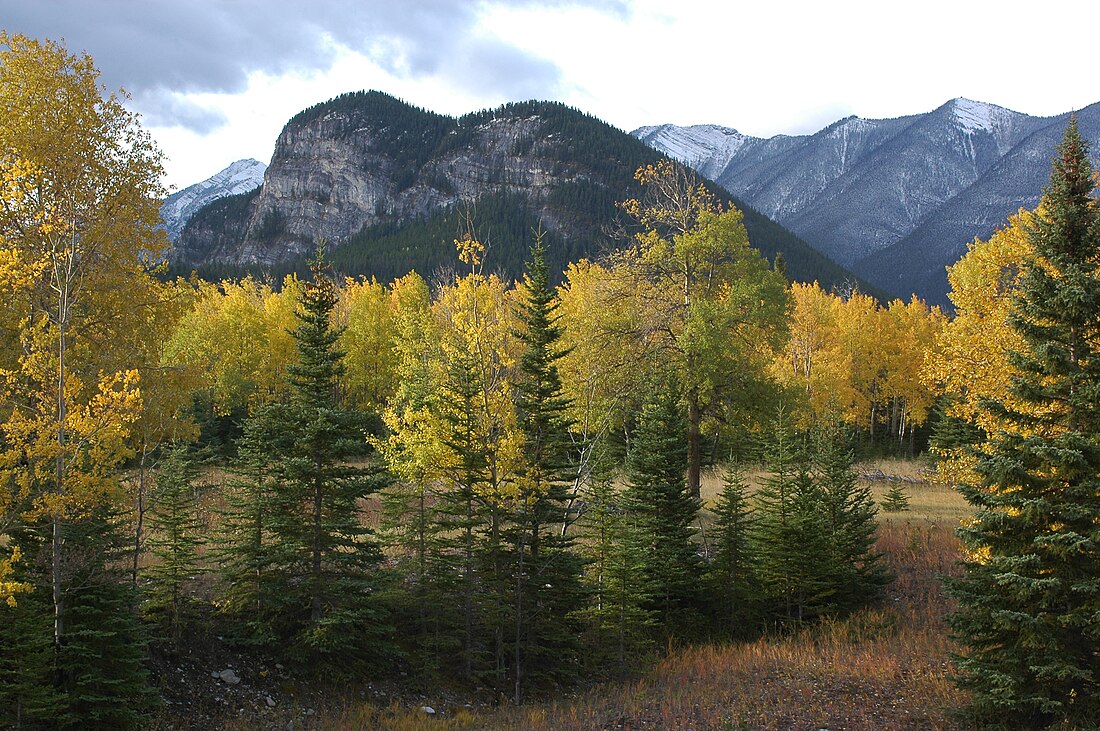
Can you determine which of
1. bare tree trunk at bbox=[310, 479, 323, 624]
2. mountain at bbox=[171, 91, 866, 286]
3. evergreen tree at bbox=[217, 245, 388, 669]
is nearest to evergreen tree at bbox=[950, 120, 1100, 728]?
evergreen tree at bbox=[217, 245, 388, 669]

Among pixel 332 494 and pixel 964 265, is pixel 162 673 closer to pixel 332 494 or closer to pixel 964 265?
pixel 332 494

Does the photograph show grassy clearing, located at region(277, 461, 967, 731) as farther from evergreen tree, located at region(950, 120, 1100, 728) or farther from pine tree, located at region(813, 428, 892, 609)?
evergreen tree, located at region(950, 120, 1100, 728)

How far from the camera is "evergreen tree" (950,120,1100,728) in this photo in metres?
9.16

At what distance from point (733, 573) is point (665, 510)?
2.75 meters

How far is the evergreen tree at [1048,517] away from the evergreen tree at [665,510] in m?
8.24

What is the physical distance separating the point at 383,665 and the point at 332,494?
13.9 ft

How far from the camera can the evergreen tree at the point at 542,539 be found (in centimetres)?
1532

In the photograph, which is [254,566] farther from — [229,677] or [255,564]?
[229,677]

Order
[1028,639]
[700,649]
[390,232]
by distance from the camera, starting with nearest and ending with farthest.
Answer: [1028,639] → [700,649] → [390,232]

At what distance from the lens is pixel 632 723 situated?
12.2m

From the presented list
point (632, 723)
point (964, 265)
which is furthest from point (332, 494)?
point (964, 265)

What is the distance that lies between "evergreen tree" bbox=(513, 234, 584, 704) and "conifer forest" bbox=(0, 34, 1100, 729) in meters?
0.10

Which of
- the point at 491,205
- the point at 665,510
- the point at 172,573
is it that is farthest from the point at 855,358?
the point at 491,205

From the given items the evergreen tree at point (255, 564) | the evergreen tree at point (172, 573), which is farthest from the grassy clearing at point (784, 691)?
the evergreen tree at point (172, 573)
